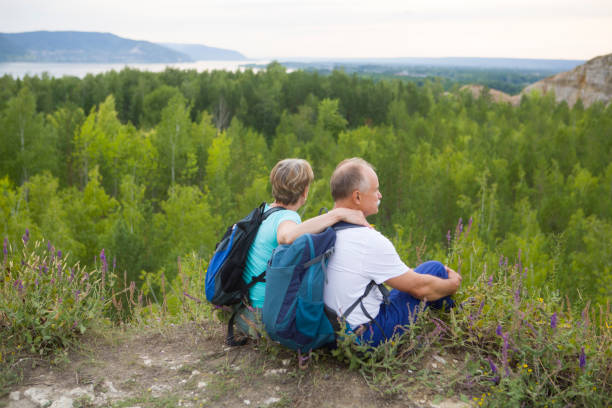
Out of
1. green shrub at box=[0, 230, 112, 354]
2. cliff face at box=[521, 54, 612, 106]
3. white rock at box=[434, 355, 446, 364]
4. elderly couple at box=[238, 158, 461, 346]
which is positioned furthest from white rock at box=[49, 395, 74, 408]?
cliff face at box=[521, 54, 612, 106]

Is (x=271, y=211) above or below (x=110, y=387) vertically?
above

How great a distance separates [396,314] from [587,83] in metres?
102

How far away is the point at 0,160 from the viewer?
36938 mm

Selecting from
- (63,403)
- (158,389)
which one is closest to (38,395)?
(63,403)

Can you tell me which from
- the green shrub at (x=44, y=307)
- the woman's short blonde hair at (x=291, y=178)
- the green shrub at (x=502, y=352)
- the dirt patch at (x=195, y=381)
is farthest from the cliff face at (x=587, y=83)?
the green shrub at (x=44, y=307)

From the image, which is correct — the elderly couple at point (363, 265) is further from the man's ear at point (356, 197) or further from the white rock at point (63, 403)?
the white rock at point (63, 403)

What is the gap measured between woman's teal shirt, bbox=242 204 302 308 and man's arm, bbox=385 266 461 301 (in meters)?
0.82

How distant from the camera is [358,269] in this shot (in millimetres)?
3459

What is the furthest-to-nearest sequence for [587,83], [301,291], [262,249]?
[587,83] → [262,249] → [301,291]

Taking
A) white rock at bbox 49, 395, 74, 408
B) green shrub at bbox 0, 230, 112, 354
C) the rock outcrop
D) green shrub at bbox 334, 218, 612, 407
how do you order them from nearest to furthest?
1. green shrub at bbox 334, 218, 612, 407
2. white rock at bbox 49, 395, 74, 408
3. green shrub at bbox 0, 230, 112, 354
4. the rock outcrop

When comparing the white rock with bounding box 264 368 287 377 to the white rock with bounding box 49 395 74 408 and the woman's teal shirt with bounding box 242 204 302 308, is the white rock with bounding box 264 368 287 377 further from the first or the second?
the white rock with bounding box 49 395 74 408

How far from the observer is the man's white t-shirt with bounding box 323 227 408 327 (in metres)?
3.42

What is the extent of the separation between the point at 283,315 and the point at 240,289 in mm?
681

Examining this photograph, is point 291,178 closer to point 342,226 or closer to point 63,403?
point 342,226
